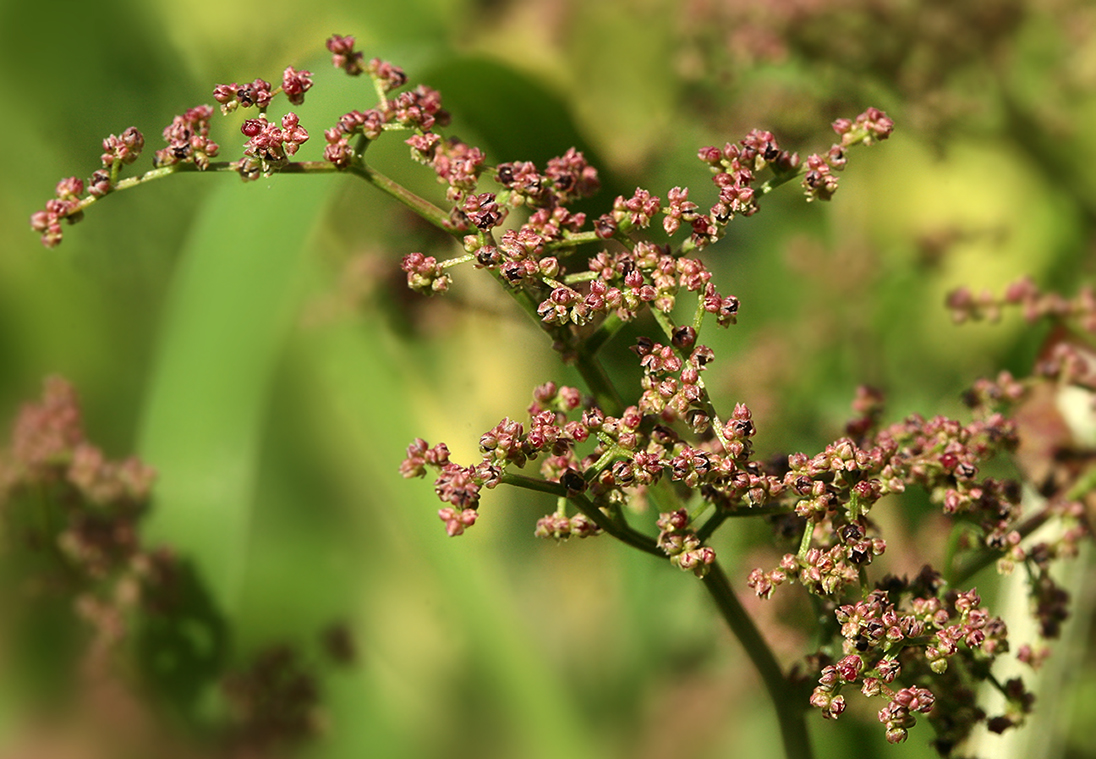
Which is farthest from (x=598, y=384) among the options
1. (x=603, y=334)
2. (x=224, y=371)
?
(x=224, y=371)

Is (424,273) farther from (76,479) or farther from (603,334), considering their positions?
(76,479)

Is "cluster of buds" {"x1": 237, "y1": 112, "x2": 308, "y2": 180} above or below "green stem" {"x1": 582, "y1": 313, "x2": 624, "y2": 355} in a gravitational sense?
above

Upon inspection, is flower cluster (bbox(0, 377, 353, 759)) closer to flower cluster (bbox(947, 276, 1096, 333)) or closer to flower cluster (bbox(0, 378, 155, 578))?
flower cluster (bbox(0, 378, 155, 578))

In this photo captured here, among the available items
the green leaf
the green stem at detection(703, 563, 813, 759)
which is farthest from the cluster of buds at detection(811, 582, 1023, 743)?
the green leaf

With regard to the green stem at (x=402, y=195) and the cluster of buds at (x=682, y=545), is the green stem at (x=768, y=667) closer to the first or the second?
the cluster of buds at (x=682, y=545)

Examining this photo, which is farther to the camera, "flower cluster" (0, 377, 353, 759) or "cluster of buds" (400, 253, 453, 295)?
"flower cluster" (0, 377, 353, 759)

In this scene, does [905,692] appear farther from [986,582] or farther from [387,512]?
[387,512]
